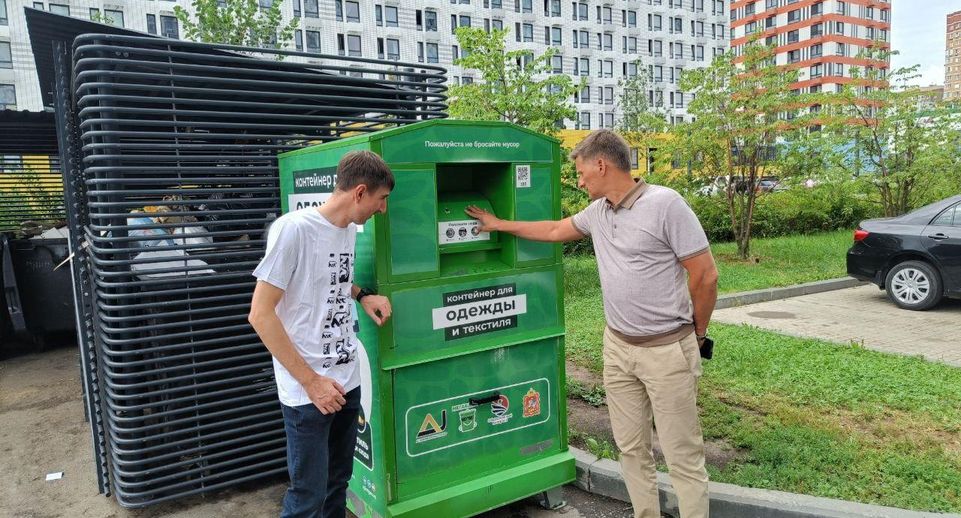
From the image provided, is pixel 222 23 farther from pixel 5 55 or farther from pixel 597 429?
pixel 5 55

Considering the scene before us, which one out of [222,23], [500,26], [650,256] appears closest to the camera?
[650,256]

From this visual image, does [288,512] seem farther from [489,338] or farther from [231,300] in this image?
[231,300]

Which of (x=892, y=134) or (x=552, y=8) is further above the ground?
(x=552, y=8)

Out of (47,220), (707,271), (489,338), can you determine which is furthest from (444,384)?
(47,220)

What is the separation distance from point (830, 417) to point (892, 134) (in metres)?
10.7

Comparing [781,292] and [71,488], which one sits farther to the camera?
[781,292]

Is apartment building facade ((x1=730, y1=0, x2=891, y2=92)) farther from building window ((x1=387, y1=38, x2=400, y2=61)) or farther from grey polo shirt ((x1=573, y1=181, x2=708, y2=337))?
grey polo shirt ((x1=573, y1=181, x2=708, y2=337))

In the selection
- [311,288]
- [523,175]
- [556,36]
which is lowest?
[311,288]

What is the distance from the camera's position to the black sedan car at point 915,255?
809cm

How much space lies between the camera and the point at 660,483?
376cm

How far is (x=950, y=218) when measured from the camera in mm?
8258

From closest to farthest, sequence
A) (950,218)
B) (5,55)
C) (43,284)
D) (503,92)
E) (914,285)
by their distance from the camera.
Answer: (43,284), (950,218), (914,285), (503,92), (5,55)

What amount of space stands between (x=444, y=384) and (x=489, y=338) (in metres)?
0.35

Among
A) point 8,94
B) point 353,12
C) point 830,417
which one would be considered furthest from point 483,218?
point 353,12
